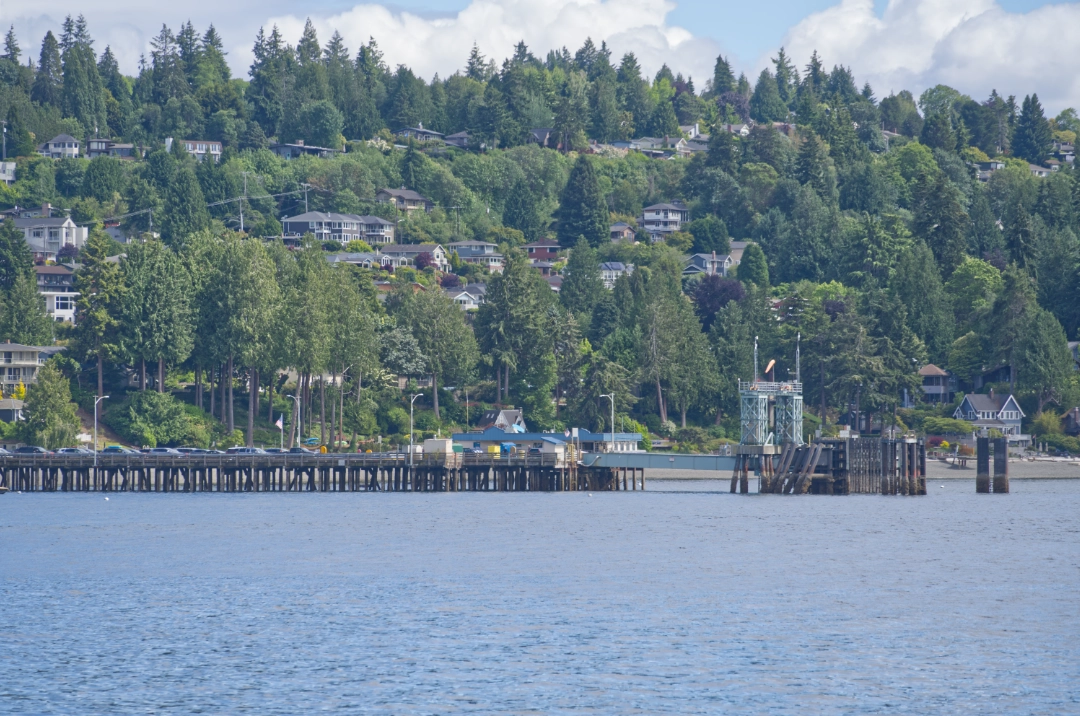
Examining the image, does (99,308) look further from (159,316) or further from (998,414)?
(998,414)

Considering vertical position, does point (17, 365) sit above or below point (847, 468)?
above

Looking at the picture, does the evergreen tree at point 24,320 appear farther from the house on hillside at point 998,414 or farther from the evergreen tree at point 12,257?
the house on hillside at point 998,414

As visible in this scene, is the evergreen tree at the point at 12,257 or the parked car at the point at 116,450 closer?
the parked car at the point at 116,450

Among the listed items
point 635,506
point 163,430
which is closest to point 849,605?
point 635,506

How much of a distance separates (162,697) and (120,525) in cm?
4801

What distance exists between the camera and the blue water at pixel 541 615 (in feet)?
139

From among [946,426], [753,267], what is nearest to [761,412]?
[946,426]

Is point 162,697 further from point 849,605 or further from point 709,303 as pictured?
point 709,303

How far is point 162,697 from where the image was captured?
137 feet

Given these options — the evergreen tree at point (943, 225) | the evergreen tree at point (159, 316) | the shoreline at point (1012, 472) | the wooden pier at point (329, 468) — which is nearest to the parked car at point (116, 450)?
the wooden pier at point (329, 468)

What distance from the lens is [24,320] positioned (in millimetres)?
151875

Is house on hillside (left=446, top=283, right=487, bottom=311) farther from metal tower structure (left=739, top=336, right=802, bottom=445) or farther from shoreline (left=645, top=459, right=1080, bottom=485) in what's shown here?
metal tower structure (left=739, top=336, right=802, bottom=445)

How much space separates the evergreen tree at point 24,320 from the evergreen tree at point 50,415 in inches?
→ 908

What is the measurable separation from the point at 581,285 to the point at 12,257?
61.9m
